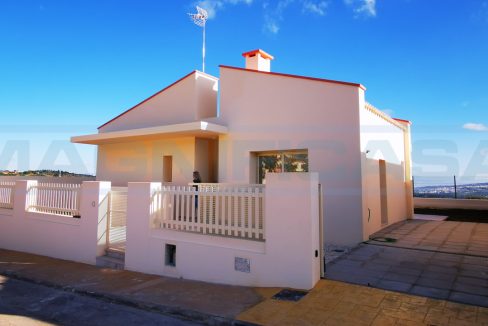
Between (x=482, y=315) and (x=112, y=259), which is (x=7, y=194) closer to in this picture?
(x=112, y=259)

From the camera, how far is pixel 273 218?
5156 mm

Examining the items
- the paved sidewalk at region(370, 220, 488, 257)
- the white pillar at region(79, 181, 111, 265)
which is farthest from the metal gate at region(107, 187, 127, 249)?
the paved sidewalk at region(370, 220, 488, 257)

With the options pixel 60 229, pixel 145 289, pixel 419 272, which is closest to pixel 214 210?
pixel 145 289

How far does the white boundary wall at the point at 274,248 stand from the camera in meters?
4.91

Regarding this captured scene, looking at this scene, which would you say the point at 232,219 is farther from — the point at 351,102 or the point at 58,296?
the point at 351,102

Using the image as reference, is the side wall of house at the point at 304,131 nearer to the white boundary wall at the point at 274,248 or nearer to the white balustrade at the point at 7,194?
the white boundary wall at the point at 274,248

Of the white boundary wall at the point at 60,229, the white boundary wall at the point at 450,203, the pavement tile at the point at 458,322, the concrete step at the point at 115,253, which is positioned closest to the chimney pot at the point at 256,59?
the white boundary wall at the point at 60,229

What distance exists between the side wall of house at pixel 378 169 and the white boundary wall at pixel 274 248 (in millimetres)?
4282

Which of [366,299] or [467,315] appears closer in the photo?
[467,315]

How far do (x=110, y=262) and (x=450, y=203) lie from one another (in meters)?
16.9

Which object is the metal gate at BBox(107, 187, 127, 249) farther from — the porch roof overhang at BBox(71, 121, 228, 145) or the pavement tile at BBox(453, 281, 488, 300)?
A: the pavement tile at BBox(453, 281, 488, 300)

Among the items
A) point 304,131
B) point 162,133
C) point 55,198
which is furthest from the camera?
point 162,133

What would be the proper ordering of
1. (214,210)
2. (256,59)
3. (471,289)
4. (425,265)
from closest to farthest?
(471,289), (214,210), (425,265), (256,59)

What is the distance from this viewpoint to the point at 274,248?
16.7 ft
